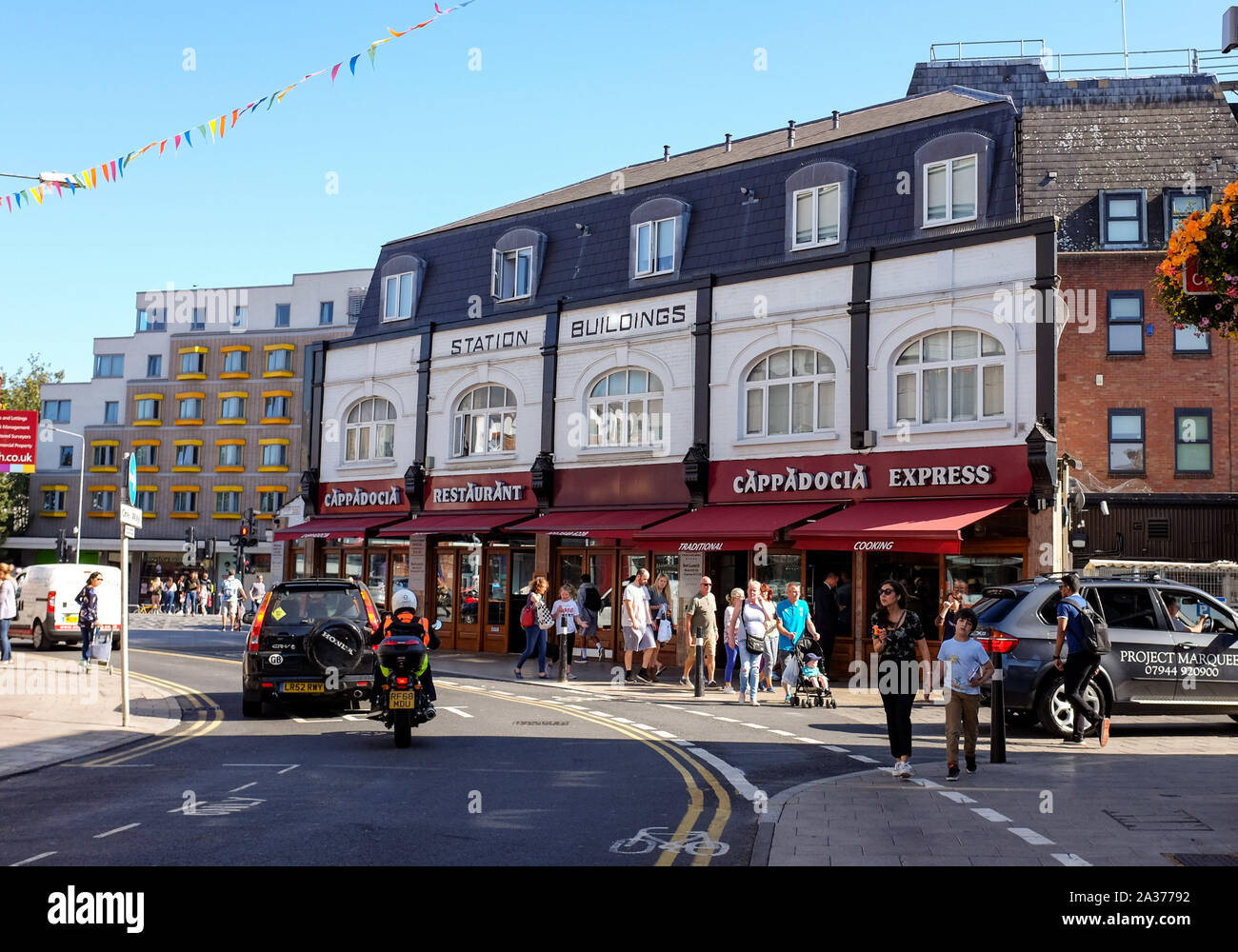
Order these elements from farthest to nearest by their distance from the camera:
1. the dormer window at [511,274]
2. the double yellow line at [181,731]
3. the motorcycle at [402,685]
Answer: the dormer window at [511,274] < the motorcycle at [402,685] < the double yellow line at [181,731]

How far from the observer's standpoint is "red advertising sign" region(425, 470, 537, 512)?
28.0 meters

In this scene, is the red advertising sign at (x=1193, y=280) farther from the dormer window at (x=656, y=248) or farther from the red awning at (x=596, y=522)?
the dormer window at (x=656, y=248)

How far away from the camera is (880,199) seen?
76.7 ft

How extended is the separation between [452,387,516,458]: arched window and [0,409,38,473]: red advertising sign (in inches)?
455

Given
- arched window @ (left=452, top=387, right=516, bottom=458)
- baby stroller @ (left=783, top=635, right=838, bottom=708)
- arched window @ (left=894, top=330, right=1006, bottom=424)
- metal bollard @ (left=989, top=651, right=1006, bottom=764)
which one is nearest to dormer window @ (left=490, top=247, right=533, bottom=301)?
arched window @ (left=452, top=387, right=516, bottom=458)

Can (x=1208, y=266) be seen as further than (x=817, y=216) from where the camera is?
No

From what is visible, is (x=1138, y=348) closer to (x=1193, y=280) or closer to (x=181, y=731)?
(x=1193, y=280)

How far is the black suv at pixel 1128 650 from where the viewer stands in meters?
13.2

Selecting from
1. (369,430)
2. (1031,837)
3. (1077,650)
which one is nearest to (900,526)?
(1077,650)

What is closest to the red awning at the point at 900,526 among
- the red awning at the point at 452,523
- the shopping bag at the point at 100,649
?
the red awning at the point at 452,523

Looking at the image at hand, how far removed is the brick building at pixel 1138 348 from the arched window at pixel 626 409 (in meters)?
12.7

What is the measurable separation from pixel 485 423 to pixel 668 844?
22595mm

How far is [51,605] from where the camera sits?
87.4 feet

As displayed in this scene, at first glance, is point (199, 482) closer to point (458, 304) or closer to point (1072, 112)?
point (458, 304)
